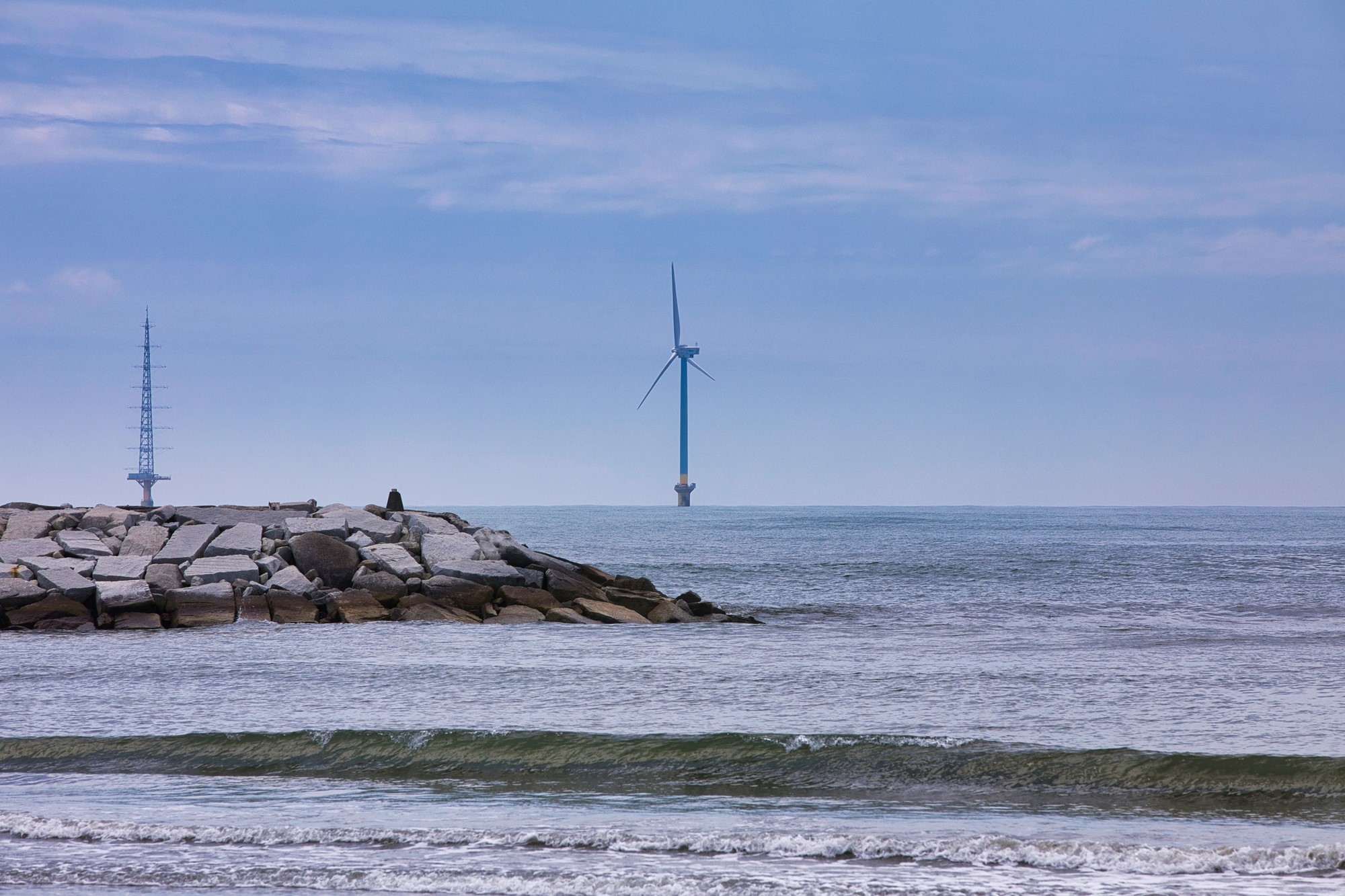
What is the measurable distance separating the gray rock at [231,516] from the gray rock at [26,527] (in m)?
2.60

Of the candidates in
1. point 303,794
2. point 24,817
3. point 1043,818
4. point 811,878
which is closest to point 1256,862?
point 1043,818

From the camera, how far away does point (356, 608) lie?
67.8 ft

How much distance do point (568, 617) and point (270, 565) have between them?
6.09 m

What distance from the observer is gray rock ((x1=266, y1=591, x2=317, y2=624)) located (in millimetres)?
20281

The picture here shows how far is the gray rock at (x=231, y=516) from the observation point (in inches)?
946

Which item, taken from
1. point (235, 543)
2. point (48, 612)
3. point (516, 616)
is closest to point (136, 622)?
point (48, 612)

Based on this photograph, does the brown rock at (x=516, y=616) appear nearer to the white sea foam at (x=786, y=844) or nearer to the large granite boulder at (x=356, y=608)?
the large granite boulder at (x=356, y=608)

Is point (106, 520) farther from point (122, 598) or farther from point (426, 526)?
point (426, 526)

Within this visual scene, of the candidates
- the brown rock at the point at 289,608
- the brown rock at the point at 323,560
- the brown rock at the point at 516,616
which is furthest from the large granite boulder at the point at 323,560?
the brown rock at the point at 516,616

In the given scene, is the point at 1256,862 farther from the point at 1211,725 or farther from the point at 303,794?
the point at 303,794

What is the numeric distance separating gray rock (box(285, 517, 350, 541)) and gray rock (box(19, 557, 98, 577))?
3.69m

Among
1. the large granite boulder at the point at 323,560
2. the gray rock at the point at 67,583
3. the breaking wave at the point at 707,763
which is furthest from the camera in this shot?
the large granite boulder at the point at 323,560

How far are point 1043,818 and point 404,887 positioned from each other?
4.33 metres

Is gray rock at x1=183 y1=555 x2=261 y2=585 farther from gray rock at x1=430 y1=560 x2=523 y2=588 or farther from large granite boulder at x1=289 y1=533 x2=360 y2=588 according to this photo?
gray rock at x1=430 y1=560 x2=523 y2=588
